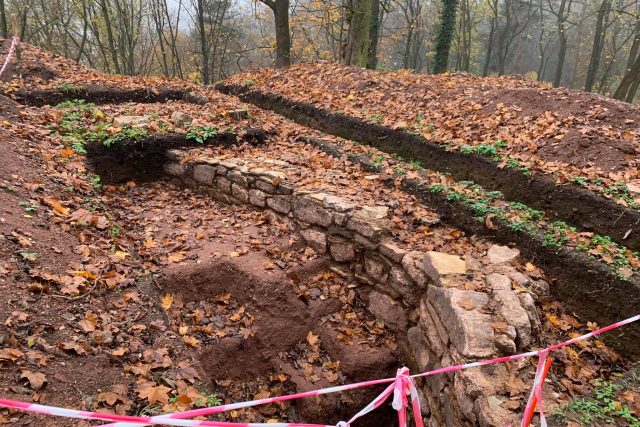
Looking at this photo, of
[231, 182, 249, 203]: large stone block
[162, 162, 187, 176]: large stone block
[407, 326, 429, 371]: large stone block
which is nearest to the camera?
[407, 326, 429, 371]: large stone block

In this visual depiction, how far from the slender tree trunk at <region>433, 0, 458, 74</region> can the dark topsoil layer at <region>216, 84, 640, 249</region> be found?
30.7 ft

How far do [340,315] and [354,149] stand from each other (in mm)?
3001

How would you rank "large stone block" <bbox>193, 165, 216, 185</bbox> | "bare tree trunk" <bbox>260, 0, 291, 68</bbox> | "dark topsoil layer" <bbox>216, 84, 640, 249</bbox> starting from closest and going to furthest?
"dark topsoil layer" <bbox>216, 84, 640, 249</bbox>
"large stone block" <bbox>193, 165, 216, 185</bbox>
"bare tree trunk" <bbox>260, 0, 291, 68</bbox>

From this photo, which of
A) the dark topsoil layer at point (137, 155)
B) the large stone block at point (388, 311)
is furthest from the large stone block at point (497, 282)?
the dark topsoil layer at point (137, 155)

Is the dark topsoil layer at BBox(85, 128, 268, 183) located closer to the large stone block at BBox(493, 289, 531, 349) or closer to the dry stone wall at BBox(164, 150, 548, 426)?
the dry stone wall at BBox(164, 150, 548, 426)

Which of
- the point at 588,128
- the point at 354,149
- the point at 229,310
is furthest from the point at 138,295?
the point at 588,128

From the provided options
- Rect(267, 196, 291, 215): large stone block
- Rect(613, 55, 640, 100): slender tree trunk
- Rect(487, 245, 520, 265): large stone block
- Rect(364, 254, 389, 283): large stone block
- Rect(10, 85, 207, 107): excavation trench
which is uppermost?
Rect(613, 55, 640, 100): slender tree trunk

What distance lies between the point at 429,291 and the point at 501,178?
2333mm

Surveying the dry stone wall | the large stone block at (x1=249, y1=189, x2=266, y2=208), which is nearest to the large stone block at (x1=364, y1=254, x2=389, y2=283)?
the dry stone wall

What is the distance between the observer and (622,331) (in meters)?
3.66

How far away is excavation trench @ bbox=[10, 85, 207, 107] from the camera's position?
741cm

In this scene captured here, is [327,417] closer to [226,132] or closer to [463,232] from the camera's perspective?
[463,232]

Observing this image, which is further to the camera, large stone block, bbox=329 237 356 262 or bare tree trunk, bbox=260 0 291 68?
bare tree trunk, bbox=260 0 291 68

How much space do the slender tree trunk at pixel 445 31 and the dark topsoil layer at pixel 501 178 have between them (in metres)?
9.36
